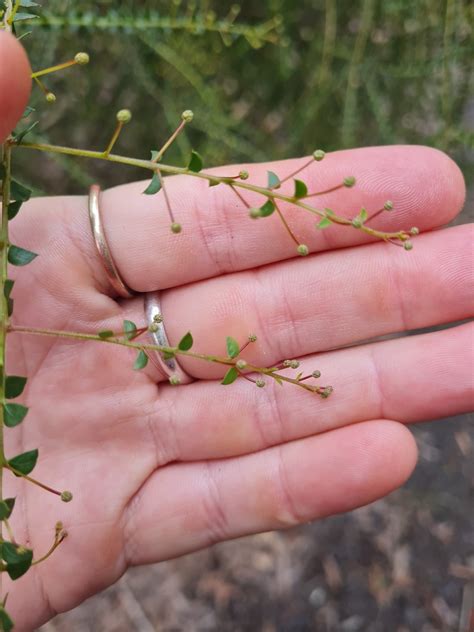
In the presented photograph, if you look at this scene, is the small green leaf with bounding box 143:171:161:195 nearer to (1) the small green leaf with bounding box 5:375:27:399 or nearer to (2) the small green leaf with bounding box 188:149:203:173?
(2) the small green leaf with bounding box 188:149:203:173

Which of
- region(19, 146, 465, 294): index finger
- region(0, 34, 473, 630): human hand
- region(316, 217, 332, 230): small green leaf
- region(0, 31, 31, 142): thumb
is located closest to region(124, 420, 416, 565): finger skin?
region(0, 34, 473, 630): human hand

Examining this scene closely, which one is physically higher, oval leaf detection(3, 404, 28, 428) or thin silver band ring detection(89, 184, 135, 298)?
thin silver band ring detection(89, 184, 135, 298)

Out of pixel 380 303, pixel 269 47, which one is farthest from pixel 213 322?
pixel 269 47

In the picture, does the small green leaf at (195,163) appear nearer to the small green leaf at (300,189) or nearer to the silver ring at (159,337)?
the small green leaf at (300,189)

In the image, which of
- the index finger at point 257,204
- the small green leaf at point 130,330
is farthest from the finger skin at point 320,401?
the small green leaf at point 130,330

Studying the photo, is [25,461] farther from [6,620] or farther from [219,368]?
[219,368]
